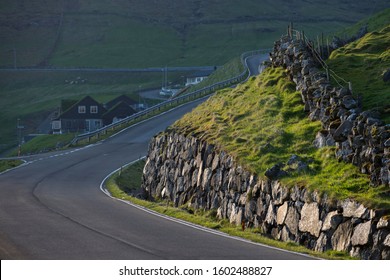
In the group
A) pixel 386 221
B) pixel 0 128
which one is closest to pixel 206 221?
pixel 386 221

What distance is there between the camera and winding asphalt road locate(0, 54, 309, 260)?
2088cm

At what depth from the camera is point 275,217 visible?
A: 26.6 meters

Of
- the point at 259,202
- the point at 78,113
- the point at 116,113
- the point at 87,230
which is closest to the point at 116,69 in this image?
the point at 78,113

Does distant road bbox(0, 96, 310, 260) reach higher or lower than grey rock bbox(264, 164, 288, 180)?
lower

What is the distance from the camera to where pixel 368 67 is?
37.2 meters

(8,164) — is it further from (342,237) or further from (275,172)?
(342,237)

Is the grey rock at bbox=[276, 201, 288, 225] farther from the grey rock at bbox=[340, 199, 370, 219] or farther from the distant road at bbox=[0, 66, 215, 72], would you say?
the distant road at bbox=[0, 66, 215, 72]

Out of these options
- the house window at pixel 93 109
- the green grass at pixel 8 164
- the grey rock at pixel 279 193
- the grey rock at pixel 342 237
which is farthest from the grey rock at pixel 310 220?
the house window at pixel 93 109

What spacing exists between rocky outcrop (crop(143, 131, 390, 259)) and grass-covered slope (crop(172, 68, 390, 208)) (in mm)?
409

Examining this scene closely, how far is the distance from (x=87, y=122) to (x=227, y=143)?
84977 mm

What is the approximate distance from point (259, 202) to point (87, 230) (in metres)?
5.53

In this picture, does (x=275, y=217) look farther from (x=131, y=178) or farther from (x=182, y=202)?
(x=131, y=178)

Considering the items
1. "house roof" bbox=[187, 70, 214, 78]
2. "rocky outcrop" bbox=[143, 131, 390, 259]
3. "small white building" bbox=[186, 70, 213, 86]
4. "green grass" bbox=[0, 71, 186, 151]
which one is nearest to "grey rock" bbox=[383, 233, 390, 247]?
"rocky outcrop" bbox=[143, 131, 390, 259]

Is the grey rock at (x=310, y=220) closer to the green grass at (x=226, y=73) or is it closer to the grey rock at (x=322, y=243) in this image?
the grey rock at (x=322, y=243)
